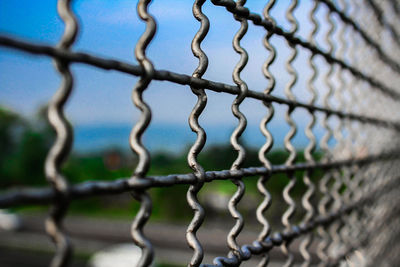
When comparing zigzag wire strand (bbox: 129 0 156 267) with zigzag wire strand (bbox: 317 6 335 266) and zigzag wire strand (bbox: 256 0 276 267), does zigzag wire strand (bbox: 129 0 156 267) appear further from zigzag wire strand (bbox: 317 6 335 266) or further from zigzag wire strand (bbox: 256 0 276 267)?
zigzag wire strand (bbox: 317 6 335 266)

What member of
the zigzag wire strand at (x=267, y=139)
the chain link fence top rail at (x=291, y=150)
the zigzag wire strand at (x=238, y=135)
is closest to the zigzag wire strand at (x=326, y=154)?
the chain link fence top rail at (x=291, y=150)

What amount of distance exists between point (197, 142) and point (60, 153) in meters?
0.35

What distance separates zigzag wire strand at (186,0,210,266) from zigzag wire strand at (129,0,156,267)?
14cm

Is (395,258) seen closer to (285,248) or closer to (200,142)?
(285,248)

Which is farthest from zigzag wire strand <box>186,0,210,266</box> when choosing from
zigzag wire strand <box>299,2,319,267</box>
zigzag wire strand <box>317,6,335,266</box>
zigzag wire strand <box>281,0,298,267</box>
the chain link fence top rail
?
zigzag wire strand <box>317,6,335,266</box>

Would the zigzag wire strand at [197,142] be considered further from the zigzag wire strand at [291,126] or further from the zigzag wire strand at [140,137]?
the zigzag wire strand at [291,126]

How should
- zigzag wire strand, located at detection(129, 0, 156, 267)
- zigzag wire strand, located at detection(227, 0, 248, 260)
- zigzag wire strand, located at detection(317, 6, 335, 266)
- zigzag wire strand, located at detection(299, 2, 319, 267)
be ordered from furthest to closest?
zigzag wire strand, located at detection(317, 6, 335, 266)
zigzag wire strand, located at detection(299, 2, 319, 267)
zigzag wire strand, located at detection(227, 0, 248, 260)
zigzag wire strand, located at detection(129, 0, 156, 267)

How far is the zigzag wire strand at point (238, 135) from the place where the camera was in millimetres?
958

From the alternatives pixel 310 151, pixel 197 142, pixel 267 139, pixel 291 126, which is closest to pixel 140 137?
pixel 197 142

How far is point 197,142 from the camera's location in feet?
2.75

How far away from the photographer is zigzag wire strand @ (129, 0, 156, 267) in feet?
2.19

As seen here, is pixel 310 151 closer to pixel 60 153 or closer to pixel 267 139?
pixel 267 139

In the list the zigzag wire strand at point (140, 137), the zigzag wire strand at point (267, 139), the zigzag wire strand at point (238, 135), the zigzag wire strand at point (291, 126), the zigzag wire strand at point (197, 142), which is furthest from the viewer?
the zigzag wire strand at point (291, 126)

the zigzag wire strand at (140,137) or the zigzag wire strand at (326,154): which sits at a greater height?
the zigzag wire strand at (326,154)
